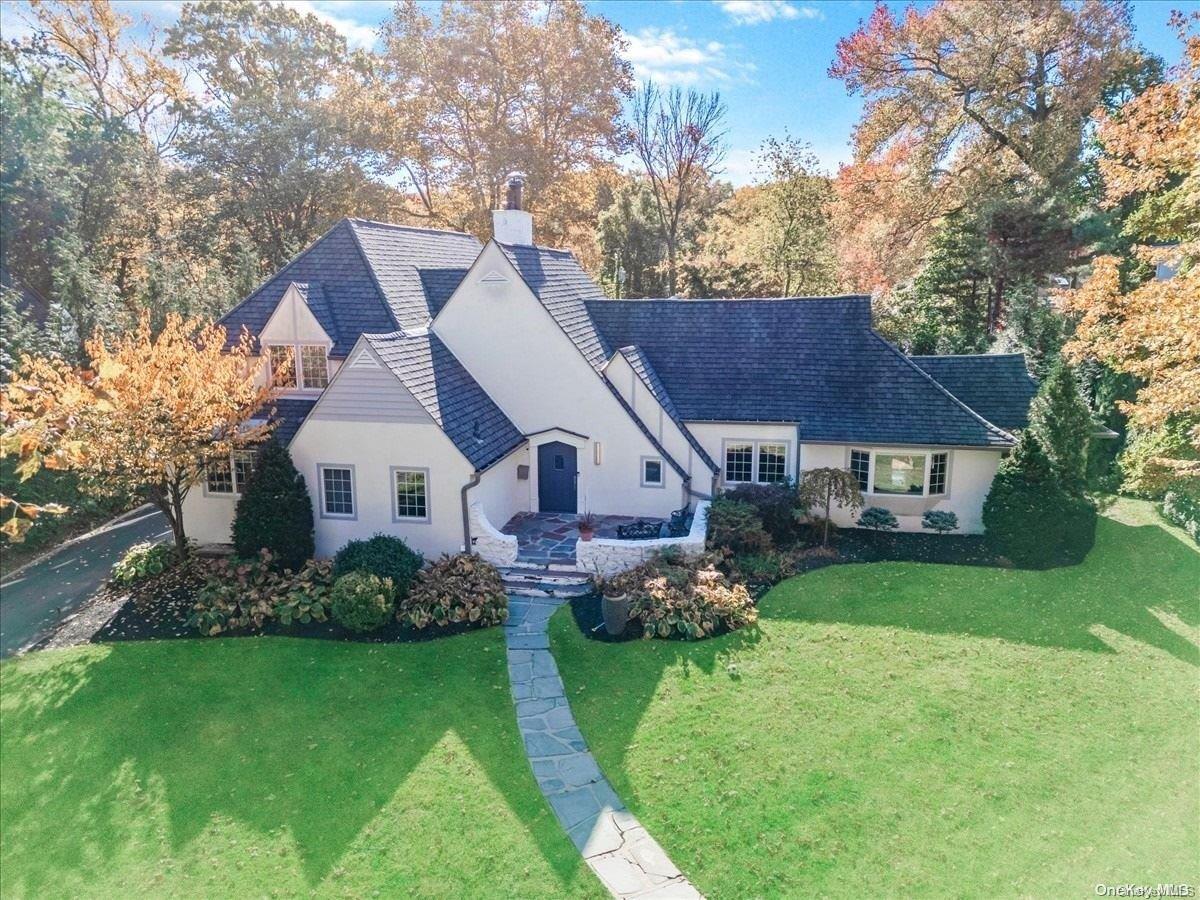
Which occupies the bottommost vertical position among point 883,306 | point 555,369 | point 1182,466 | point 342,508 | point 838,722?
point 838,722

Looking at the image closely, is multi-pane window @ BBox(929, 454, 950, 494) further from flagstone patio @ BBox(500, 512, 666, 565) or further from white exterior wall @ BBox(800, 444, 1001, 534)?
flagstone patio @ BBox(500, 512, 666, 565)

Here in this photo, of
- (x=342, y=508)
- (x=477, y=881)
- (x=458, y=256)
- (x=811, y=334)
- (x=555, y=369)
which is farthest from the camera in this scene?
(x=458, y=256)

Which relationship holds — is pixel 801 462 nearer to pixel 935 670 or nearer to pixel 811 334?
pixel 811 334

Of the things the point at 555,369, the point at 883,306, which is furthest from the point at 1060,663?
the point at 883,306

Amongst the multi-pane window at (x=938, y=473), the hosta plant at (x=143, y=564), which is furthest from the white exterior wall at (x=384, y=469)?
the multi-pane window at (x=938, y=473)

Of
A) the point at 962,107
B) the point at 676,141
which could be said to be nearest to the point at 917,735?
the point at 962,107

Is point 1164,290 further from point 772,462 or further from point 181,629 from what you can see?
point 181,629
